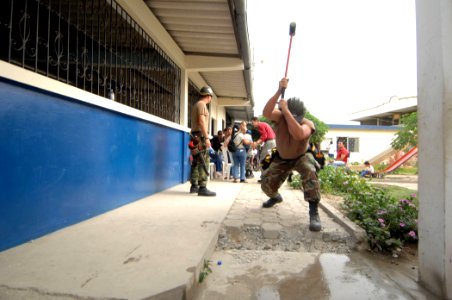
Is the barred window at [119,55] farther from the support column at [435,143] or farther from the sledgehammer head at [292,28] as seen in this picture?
the support column at [435,143]

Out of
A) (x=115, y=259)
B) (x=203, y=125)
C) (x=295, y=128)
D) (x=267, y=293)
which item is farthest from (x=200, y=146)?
(x=267, y=293)

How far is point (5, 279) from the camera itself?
1.80 meters

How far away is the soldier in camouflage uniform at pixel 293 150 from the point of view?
321 cm

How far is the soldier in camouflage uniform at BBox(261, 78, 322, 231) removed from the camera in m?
3.21

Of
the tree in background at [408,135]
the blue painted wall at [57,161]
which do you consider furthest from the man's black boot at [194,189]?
the tree in background at [408,135]

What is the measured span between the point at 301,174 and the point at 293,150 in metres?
0.30

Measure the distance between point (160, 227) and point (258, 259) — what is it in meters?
1.02

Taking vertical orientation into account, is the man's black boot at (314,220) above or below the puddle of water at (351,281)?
above

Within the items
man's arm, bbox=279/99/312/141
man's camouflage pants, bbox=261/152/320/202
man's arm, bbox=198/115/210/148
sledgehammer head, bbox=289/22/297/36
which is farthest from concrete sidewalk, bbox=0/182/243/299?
sledgehammer head, bbox=289/22/297/36

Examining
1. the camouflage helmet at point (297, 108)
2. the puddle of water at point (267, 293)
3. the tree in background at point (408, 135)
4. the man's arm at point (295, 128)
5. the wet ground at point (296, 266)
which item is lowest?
the puddle of water at point (267, 293)

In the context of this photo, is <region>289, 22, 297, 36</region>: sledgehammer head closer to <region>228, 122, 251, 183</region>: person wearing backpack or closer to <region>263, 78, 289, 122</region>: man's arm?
<region>263, 78, 289, 122</region>: man's arm

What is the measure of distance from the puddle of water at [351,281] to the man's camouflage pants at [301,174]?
2.58ft

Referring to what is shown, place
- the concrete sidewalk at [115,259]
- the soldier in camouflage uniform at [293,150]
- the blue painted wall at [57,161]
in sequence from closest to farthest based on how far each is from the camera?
1. the concrete sidewalk at [115,259]
2. the blue painted wall at [57,161]
3. the soldier in camouflage uniform at [293,150]

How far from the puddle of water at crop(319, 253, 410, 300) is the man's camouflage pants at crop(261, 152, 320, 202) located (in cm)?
79
